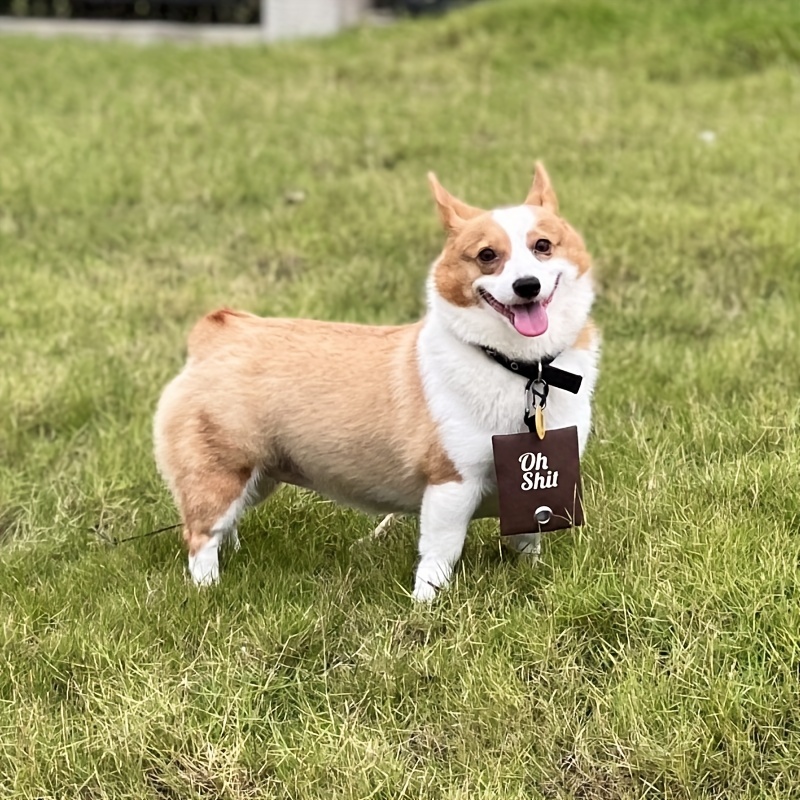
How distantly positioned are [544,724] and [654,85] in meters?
7.73

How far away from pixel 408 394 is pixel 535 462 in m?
0.43

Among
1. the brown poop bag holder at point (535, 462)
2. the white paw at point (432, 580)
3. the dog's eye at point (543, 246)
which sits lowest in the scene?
the white paw at point (432, 580)

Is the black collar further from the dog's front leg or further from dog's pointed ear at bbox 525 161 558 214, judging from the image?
dog's pointed ear at bbox 525 161 558 214

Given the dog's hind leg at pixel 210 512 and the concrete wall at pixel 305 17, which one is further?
the concrete wall at pixel 305 17

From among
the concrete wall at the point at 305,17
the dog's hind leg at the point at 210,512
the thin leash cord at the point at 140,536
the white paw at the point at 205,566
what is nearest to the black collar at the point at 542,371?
the dog's hind leg at the point at 210,512

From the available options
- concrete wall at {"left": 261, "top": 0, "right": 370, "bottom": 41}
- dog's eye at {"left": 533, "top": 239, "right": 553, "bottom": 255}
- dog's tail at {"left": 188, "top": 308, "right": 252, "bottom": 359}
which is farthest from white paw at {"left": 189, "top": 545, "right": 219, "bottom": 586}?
concrete wall at {"left": 261, "top": 0, "right": 370, "bottom": 41}

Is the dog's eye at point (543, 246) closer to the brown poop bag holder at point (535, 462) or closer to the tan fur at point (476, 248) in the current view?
the tan fur at point (476, 248)

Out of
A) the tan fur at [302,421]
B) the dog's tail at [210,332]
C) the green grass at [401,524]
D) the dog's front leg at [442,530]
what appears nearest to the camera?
the green grass at [401,524]

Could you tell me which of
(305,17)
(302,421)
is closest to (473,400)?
(302,421)

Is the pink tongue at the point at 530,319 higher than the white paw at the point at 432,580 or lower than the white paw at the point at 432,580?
higher

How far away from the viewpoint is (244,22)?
1458cm

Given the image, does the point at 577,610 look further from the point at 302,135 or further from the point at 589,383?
the point at 302,135

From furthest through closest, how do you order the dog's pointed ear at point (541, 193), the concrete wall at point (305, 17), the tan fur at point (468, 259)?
1. the concrete wall at point (305, 17)
2. the dog's pointed ear at point (541, 193)
3. the tan fur at point (468, 259)

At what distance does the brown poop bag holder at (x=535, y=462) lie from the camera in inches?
108
